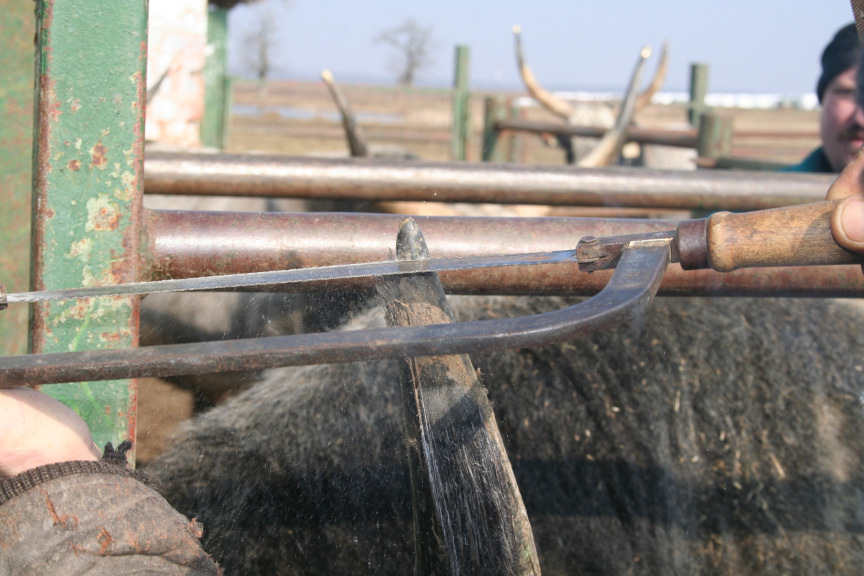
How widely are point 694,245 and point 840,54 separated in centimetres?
277

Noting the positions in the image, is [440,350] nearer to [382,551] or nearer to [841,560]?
[382,551]

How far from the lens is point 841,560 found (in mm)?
1635

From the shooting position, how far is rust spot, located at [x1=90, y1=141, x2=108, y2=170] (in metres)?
1.20

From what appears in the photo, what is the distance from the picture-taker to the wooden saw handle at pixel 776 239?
0.94 m

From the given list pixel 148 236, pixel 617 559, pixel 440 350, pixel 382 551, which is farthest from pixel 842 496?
pixel 148 236

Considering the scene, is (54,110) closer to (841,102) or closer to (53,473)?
(53,473)

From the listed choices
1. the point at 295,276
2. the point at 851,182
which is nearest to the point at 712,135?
the point at 851,182

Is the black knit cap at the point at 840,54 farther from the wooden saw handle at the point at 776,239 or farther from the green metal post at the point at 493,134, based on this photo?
the green metal post at the point at 493,134

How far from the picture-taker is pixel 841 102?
10.8 feet

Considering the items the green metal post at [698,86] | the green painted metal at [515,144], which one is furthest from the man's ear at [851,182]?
the green metal post at [698,86]

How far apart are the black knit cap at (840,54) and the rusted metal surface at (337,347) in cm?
289

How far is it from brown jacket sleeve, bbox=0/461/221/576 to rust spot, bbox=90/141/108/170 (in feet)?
1.51

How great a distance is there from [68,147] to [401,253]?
0.54m

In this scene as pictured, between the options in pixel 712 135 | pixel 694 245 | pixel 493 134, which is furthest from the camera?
pixel 493 134
